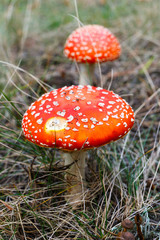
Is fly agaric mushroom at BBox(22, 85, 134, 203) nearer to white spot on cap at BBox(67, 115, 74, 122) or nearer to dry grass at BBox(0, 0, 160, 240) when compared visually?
white spot on cap at BBox(67, 115, 74, 122)

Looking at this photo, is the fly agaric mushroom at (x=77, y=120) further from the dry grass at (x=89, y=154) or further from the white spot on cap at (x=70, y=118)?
the dry grass at (x=89, y=154)

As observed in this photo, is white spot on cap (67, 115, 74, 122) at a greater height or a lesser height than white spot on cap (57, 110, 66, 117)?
lesser

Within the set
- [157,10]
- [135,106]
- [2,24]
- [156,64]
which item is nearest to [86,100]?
[135,106]

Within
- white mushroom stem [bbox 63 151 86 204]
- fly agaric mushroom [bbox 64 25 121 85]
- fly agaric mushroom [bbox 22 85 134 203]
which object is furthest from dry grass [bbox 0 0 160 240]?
fly agaric mushroom [bbox 64 25 121 85]

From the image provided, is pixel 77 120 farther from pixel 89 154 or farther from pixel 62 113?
pixel 89 154

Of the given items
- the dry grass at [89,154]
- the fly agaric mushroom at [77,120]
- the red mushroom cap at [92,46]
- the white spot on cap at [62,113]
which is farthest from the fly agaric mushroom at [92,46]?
the white spot on cap at [62,113]

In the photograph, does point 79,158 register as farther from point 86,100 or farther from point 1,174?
point 1,174

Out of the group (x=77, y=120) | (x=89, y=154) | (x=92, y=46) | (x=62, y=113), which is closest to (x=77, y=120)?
(x=77, y=120)
